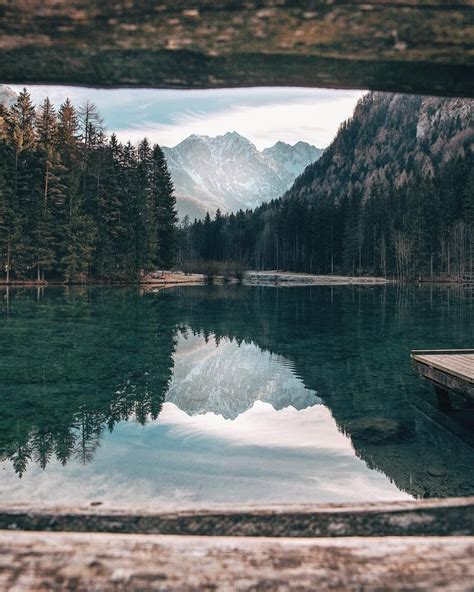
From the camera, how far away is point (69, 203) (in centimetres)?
5378

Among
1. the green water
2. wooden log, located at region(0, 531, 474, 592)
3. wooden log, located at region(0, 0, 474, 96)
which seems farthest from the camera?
the green water

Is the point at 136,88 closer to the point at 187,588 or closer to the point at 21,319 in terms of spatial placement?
the point at 187,588

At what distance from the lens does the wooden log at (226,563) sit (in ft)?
3.84

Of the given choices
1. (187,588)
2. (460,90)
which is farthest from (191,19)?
(187,588)

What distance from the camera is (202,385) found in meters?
11.5

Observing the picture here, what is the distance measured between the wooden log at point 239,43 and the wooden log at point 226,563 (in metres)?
1.39

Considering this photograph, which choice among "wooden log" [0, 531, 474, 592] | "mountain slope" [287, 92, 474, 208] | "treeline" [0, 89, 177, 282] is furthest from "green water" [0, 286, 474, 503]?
"mountain slope" [287, 92, 474, 208]

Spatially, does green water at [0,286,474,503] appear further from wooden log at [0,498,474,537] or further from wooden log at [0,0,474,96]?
wooden log at [0,0,474,96]

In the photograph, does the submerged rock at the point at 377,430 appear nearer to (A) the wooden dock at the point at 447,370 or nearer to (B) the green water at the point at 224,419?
(B) the green water at the point at 224,419

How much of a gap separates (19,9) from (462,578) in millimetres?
1874

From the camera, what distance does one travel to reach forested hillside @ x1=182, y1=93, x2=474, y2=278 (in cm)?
8350

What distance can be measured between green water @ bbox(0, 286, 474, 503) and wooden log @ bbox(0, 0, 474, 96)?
481 centimetres

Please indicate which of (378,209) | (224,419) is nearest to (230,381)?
(224,419)

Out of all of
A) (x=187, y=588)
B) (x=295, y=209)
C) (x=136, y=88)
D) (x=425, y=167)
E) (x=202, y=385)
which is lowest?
(x=202, y=385)
